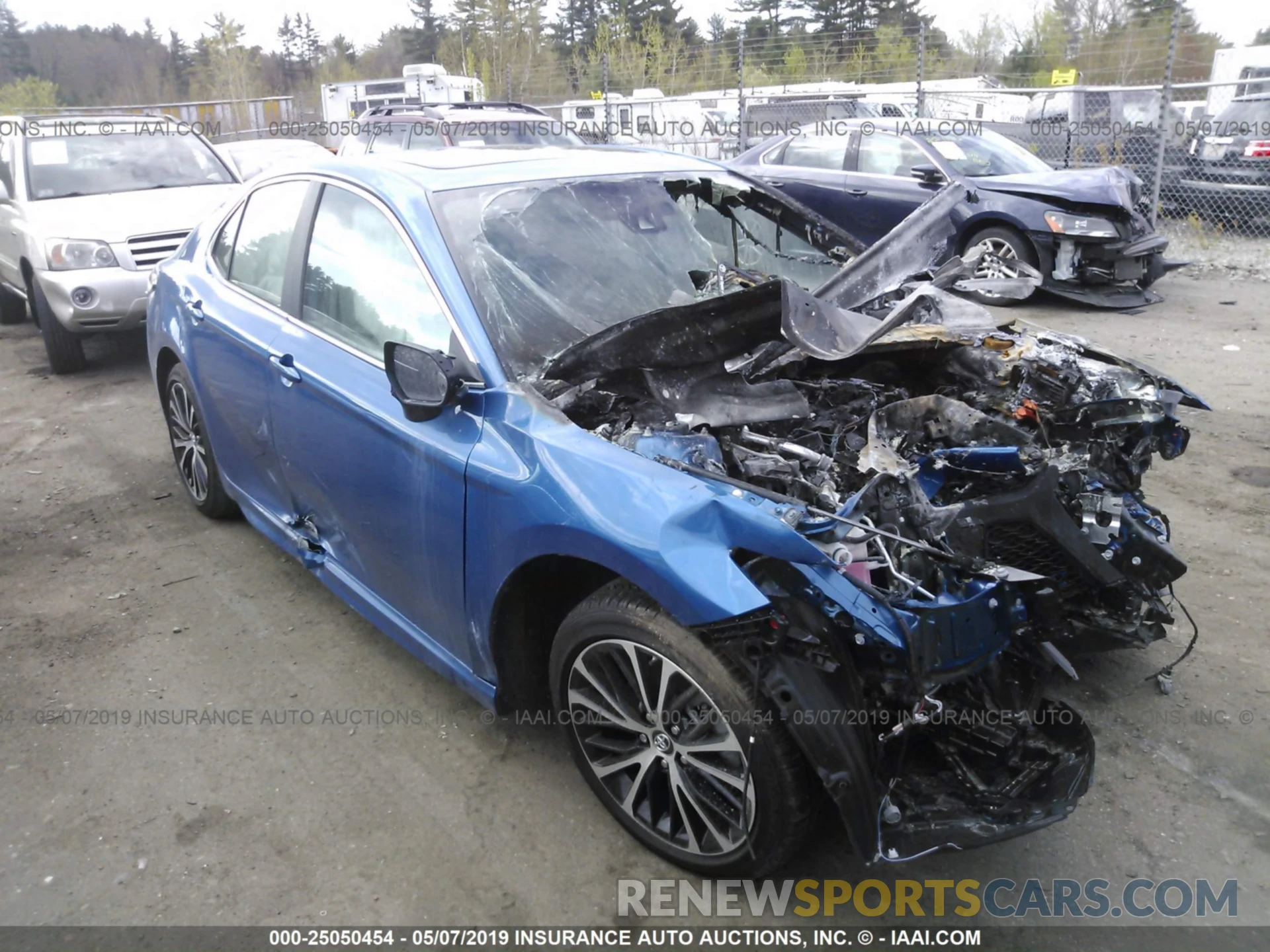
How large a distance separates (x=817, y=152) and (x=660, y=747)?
9243mm

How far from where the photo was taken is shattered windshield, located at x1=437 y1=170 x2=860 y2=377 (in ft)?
10.00

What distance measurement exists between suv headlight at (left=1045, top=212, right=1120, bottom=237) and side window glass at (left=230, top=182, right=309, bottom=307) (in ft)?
23.7

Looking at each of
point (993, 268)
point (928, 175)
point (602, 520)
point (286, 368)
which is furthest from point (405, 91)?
point (602, 520)

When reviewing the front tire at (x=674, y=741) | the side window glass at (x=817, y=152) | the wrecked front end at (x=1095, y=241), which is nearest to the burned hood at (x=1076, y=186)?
the wrecked front end at (x=1095, y=241)

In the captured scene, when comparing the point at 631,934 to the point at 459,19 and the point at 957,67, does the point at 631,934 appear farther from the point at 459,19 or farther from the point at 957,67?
the point at 459,19

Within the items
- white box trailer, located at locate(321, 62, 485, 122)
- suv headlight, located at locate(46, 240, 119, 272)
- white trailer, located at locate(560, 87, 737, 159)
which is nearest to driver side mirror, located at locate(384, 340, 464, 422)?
suv headlight, located at locate(46, 240, 119, 272)

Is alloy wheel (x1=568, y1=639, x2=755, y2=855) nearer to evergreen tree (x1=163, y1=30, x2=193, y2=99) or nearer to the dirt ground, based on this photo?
the dirt ground

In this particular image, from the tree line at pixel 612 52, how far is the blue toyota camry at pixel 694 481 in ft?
37.5

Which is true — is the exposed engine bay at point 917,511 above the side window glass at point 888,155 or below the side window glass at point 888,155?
below

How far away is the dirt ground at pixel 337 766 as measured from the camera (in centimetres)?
263

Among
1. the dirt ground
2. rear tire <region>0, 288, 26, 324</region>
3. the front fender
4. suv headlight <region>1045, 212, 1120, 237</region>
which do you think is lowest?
the dirt ground

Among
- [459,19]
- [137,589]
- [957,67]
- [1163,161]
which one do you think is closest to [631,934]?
[137,589]

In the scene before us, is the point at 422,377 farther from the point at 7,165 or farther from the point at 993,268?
the point at 7,165

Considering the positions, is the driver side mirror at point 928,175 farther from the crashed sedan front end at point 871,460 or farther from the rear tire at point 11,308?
the rear tire at point 11,308
